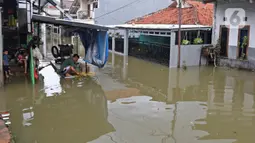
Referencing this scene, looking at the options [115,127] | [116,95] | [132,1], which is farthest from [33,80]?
[132,1]

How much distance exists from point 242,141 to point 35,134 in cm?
422

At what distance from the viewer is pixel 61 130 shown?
618 cm

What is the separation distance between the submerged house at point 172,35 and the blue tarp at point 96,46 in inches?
167

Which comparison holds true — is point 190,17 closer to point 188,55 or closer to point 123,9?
point 188,55

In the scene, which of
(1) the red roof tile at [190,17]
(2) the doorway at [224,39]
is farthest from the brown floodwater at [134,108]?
(1) the red roof tile at [190,17]

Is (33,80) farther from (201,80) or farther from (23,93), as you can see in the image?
(201,80)

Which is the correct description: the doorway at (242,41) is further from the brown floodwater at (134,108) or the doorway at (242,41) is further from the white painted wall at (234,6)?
the brown floodwater at (134,108)

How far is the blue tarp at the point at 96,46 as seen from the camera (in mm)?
11586

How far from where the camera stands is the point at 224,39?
15312mm

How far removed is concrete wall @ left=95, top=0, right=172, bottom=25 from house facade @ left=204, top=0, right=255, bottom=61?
10.1 meters

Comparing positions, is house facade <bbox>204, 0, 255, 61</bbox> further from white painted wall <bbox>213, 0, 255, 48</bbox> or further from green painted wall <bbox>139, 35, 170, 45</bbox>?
green painted wall <bbox>139, 35, 170, 45</bbox>

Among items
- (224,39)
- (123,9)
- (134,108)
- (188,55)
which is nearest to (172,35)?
(188,55)

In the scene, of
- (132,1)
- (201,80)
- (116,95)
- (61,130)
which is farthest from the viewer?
(132,1)

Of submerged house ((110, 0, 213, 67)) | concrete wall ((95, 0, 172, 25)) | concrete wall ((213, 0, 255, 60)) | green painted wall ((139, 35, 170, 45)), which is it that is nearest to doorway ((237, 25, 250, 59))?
concrete wall ((213, 0, 255, 60))
